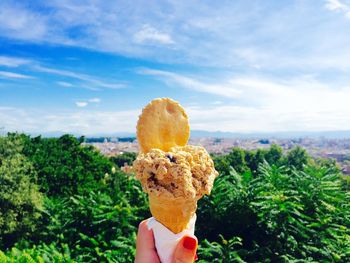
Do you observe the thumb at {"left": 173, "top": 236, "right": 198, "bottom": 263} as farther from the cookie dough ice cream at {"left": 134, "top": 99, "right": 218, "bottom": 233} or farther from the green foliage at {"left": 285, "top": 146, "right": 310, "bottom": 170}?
the green foliage at {"left": 285, "top": 146, "right": 310, "bottom": 170}

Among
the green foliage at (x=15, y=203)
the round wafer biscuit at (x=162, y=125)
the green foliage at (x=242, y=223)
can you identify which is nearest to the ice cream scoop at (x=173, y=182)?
the round wafer biscuit at (x=162, y=125)

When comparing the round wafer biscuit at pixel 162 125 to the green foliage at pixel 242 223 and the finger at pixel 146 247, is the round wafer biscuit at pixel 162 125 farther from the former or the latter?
the green foliage at pixel 242 223

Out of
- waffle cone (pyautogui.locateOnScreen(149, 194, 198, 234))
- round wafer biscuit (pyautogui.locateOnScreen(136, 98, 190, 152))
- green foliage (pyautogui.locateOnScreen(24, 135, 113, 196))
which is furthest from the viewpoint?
green foliage (pyautogui.locateOnScreen(24, 135, 113, 196))

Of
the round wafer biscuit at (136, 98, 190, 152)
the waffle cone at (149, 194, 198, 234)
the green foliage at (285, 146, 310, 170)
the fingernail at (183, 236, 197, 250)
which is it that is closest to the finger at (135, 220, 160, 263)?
the waffle cone at (149, 194, 198, 234)

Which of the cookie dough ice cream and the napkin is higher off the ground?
the cookie dough ice cream

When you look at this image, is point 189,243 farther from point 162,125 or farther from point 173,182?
point 162,125

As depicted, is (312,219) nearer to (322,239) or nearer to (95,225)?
(322,239)

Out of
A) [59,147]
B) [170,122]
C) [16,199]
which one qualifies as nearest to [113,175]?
[59,147]

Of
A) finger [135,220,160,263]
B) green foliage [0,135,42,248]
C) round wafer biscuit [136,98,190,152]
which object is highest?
round wafer biscuit [136,98,190,152]
